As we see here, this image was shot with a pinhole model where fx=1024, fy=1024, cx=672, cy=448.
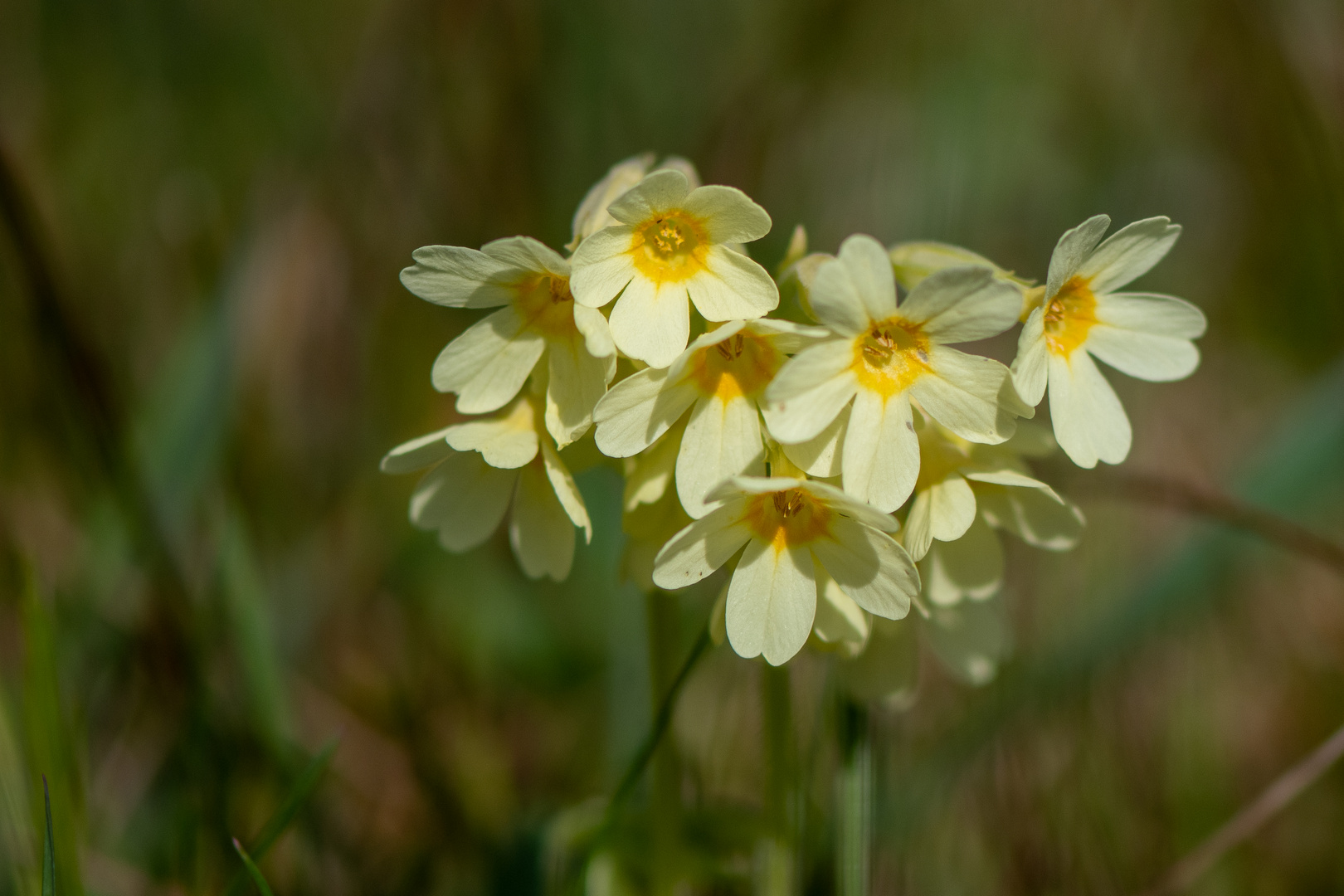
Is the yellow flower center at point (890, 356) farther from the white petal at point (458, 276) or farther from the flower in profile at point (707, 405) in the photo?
the white petal at point (458, 276)

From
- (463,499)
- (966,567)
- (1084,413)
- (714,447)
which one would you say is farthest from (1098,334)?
(463,499)

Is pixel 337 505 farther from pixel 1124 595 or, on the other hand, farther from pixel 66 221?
pixel 1124 595

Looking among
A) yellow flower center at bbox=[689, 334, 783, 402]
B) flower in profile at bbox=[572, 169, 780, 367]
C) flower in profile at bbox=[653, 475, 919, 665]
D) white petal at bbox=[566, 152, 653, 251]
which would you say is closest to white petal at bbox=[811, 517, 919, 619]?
flower in profile at bbox=[653, 475, 919, 665]

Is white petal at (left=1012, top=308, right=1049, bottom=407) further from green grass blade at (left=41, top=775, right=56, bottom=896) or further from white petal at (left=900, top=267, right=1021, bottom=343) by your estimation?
green grass blade at (left=41, top=775, right=56, bottom=896)

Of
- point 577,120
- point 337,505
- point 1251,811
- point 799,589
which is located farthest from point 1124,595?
point 577,120

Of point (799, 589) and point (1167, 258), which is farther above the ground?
point (799, 589)

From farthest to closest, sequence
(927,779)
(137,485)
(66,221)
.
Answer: (66,221) → (137,485) → (927,779)

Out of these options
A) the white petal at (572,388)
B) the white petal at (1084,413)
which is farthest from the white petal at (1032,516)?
the white petal at (572,388)
